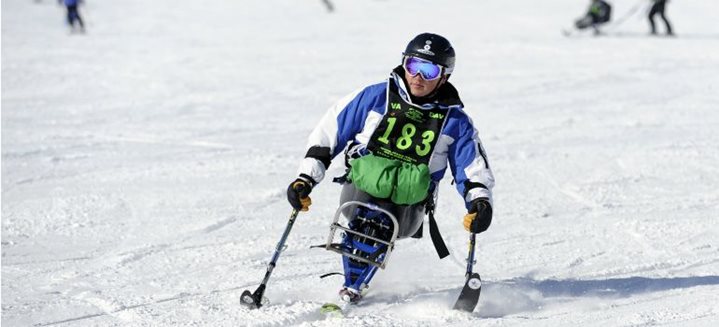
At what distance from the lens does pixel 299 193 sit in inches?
201

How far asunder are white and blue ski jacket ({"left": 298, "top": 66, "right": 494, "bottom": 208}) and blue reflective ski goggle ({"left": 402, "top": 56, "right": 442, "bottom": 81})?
95 mm

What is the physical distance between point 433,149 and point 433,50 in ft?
1.79

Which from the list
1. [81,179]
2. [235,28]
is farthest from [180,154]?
[235,28]

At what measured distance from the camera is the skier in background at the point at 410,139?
5078mm

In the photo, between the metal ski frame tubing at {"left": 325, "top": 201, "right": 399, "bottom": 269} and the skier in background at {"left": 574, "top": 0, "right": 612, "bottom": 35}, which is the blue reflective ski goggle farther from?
the skier in background at {"left": 574, "top": 0, "right": 612, "bottom": 35}

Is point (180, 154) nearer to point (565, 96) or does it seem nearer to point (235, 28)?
point (565, 96)

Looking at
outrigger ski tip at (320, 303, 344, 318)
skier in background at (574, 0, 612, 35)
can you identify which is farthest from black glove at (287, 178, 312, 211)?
skier in background at (574, 0, 612, 35)

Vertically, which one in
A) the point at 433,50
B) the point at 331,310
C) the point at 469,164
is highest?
the point at 433,50

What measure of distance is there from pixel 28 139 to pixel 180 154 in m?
2.09

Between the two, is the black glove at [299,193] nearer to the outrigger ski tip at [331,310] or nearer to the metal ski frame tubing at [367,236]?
the metal ski frame tubing at [367,236]

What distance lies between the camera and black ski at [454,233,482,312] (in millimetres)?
5160

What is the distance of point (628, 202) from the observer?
8.26 meters

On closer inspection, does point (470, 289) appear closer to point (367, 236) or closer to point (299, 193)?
point (367, 236)

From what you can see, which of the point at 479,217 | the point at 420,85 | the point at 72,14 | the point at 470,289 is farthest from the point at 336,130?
the point at 72,14
